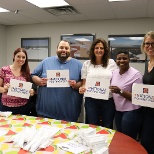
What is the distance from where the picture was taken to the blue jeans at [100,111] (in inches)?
96.4

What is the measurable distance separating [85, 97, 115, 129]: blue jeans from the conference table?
56 centimetres

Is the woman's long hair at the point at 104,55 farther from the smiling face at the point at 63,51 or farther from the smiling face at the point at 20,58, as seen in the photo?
the smiling face at the point at 20,58

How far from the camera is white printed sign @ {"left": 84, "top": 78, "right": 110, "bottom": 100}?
235cm

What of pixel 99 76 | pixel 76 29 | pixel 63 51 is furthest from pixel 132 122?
pixel 76 29

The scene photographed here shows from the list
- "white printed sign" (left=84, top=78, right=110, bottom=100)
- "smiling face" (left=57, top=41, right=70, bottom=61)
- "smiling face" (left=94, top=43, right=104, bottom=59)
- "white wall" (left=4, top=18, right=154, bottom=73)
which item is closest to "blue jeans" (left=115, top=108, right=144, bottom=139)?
"white printed sign" (left=84, top=78, right=110, bottom=100)

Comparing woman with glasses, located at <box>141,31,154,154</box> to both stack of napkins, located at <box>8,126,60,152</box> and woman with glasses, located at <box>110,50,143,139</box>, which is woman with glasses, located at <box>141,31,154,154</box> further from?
stack of napkins, located at <box>8,126,60,152</box>

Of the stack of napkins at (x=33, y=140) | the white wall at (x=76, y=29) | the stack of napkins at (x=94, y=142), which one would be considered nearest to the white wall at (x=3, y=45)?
the white wall at (x=76, y=29)

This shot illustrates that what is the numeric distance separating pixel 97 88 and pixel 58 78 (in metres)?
0.53

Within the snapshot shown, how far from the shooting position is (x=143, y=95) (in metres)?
2.10

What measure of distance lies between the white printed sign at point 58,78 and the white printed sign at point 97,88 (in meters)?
0.30

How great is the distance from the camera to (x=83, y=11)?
4965mm

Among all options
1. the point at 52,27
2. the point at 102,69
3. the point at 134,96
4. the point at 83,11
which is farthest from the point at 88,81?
the point at 52,27

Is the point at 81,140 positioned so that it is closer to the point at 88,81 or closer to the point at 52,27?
the point at 88,81

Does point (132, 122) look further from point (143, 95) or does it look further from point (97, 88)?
point (97, 88)
